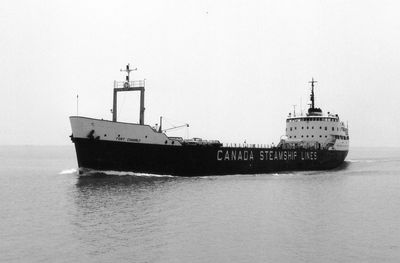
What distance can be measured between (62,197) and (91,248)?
481 inches

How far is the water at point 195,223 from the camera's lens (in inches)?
581

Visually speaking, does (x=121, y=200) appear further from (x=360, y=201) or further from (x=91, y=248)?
(x=360, y=201)

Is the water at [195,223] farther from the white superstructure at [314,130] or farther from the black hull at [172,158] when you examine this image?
the white superstructure at [314,130]

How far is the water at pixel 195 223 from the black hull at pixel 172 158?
9.24 feet

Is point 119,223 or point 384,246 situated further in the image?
point 119,223

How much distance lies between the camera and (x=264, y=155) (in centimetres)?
4322

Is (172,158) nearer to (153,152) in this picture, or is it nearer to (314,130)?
(153,152)

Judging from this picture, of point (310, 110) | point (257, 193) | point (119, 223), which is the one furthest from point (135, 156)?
point (310, 110)

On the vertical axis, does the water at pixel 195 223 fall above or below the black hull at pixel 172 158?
below

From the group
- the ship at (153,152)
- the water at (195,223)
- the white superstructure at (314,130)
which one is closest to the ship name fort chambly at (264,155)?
the ship at (153,152)

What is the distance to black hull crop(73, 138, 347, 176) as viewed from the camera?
33219mm

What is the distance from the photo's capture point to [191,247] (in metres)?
15.5

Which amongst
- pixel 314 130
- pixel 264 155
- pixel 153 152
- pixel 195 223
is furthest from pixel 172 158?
pixel 314 130

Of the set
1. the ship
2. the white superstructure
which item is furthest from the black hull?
the white superstructure
